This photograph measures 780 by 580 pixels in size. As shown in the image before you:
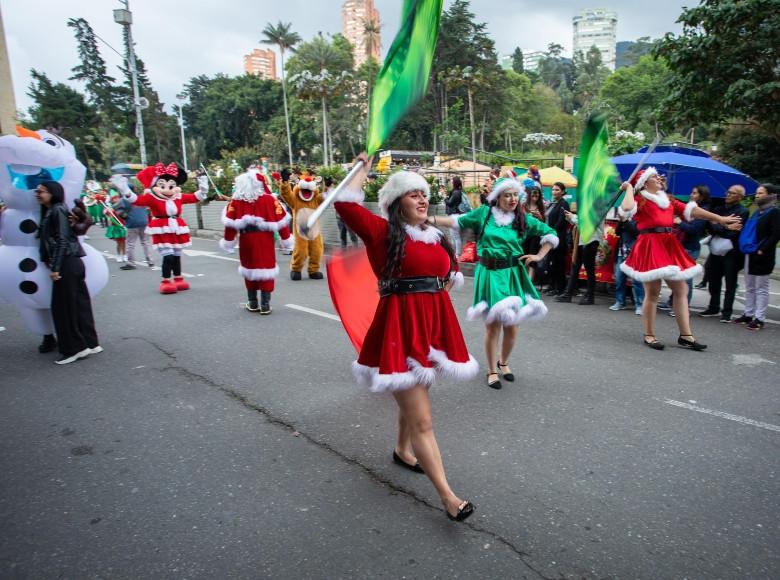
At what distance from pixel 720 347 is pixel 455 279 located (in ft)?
13.5

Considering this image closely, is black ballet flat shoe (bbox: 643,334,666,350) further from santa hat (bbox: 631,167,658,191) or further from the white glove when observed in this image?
the white glove

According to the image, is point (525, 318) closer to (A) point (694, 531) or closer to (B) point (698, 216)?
(A) point (694, 531)

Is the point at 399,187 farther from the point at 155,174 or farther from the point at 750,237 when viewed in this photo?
the point at 155,174

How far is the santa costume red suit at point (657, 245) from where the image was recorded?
555 cm

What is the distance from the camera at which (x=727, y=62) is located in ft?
38.6

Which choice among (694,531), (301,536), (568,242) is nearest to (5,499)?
(301,536)

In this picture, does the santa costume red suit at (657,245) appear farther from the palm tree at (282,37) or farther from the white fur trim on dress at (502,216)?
the palm tree at (282,37)

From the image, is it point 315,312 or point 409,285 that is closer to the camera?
point 409,285

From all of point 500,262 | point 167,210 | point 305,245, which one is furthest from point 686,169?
point 167,210

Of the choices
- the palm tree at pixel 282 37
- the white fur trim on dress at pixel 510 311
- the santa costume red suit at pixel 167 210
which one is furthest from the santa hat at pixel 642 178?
the palm tree at pixel 282 37

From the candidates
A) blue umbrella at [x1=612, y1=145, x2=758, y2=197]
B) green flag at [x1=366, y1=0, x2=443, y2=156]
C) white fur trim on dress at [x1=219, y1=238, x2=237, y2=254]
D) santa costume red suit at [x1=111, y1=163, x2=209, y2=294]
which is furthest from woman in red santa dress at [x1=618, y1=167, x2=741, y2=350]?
santa costume red suit at [x1=111, y1=163, x2=209, y2=294]

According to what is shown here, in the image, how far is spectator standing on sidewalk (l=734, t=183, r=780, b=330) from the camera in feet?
21.2

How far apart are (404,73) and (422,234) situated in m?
0.82

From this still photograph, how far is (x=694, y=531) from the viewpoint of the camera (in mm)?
2602
